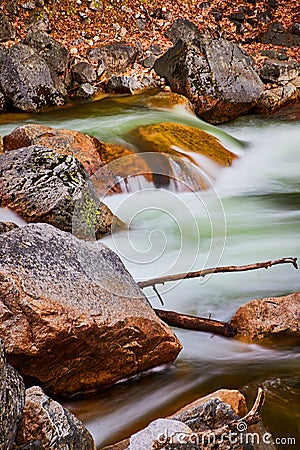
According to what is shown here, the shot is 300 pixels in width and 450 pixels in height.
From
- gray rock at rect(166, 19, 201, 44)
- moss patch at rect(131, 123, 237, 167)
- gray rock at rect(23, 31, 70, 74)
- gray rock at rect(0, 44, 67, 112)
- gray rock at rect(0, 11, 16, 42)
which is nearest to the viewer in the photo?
moss patch at rect(131, 123, 237, 167)

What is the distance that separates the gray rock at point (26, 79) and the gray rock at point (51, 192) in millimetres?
4987

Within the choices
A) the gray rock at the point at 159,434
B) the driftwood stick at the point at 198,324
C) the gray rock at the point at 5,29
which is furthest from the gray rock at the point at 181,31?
the gray rock at the point at 159,434

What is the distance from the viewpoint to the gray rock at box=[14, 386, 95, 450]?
209 cm

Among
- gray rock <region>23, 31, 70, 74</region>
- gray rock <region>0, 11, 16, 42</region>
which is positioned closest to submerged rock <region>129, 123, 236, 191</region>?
gray rock <region>23, 31, 70, 74</region>

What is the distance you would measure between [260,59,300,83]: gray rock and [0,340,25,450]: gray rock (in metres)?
10.5

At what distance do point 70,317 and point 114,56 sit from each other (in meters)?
9.73

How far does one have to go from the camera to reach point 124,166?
6301mm

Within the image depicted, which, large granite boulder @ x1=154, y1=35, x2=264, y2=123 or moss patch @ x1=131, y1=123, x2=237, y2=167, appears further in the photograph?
large granite boulder @ x1=154, y1=35, x2=264, y2=123

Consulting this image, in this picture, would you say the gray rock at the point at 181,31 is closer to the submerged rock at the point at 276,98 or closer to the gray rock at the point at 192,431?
the submerged rock at the point at 276,98

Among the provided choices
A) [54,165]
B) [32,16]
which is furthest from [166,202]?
[32,16]

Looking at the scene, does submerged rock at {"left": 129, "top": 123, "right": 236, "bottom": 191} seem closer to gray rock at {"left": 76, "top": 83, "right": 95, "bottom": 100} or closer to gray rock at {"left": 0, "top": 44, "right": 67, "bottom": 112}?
gray rock at {"left": 0, "top": 44, "right": 67, "bottom": 112}

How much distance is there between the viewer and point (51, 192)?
4.93 metres

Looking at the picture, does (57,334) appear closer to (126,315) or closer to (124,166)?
(126,315)

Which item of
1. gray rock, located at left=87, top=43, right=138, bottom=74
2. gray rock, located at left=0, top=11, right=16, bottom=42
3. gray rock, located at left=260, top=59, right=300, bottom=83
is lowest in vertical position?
gray rock, located at left=260, top=59, right=300, bottom=83
